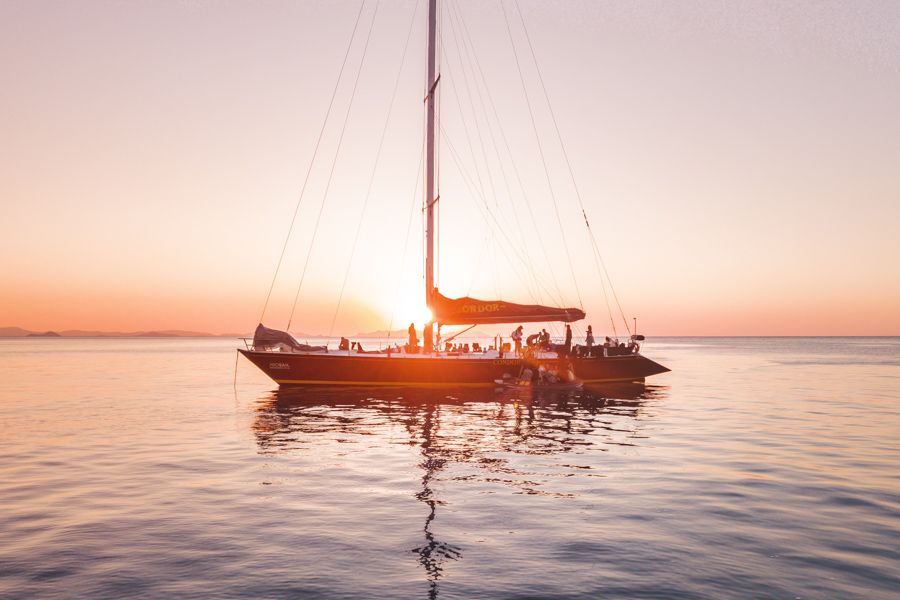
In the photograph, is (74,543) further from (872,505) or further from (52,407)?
(52,407)

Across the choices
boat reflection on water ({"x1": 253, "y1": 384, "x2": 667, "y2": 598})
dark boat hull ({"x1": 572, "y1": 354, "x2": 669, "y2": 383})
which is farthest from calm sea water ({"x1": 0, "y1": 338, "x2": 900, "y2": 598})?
dark boat hull ({"x1": 572, "y1": 354, "x2": 669, "y2": 383})

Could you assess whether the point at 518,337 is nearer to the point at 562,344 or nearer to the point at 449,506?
the point at 562,344

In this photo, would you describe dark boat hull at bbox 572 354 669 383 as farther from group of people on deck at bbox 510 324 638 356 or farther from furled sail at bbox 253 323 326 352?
furled sail at bbox 253 323 326 352

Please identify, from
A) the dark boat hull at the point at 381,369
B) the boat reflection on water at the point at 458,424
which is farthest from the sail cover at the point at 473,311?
the boat reflection on water at the point at 458,424

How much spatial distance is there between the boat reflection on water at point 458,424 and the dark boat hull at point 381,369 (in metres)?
0.78

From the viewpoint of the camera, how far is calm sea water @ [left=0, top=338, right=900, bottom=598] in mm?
8312

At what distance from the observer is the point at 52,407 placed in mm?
30828

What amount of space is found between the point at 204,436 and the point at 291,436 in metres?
3.16

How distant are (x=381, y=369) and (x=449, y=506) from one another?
2409 cm

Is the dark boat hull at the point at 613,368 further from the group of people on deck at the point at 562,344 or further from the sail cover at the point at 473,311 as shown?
the sail cover at the point at 473,311

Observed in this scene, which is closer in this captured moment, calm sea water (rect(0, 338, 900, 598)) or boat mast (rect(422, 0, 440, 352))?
calm sea water (rect(0, 338, 900, 598))

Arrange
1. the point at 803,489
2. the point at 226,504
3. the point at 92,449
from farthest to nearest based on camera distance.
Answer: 1. the point at 92,449
2. the point at 803,489
3. the point at 226,504

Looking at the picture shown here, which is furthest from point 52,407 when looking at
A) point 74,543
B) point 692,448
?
point 692,448

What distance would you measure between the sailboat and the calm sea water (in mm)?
8895
